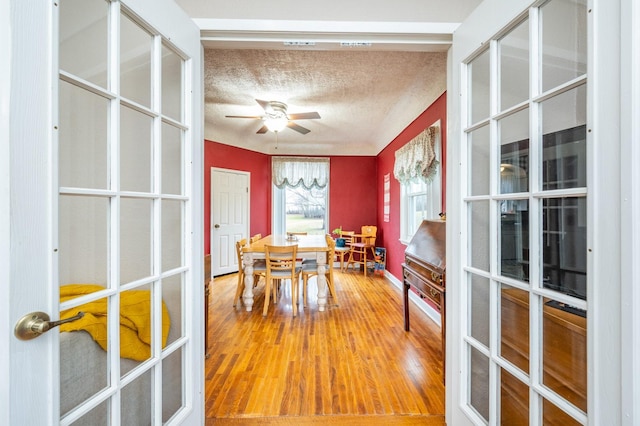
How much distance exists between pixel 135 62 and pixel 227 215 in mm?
4254

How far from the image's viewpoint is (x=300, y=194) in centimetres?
595

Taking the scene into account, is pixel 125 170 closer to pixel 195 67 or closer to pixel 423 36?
pixel 195 67

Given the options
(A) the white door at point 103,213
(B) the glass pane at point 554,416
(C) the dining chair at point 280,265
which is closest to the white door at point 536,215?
(B) the glass pane at point 554,416

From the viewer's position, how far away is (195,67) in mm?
1214

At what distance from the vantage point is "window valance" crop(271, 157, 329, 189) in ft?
18.9

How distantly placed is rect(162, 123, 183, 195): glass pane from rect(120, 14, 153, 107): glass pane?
0.44ft

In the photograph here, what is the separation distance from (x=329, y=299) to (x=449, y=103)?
2.82 metres

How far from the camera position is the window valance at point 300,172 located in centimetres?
575

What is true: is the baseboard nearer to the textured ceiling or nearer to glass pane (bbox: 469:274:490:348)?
→ glass pane (bbox: 469:274:490:348)

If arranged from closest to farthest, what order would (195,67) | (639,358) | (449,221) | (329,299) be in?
(639,358) → (195,67) → (449,221) → (329,299)

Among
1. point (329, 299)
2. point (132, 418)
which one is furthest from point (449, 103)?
point (329, 299)

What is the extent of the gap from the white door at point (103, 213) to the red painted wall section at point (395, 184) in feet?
8.34

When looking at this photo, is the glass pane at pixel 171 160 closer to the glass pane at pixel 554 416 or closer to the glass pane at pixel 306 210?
the glass pane at pixel 554 416

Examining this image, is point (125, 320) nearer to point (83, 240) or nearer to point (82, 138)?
point (83, 240)
